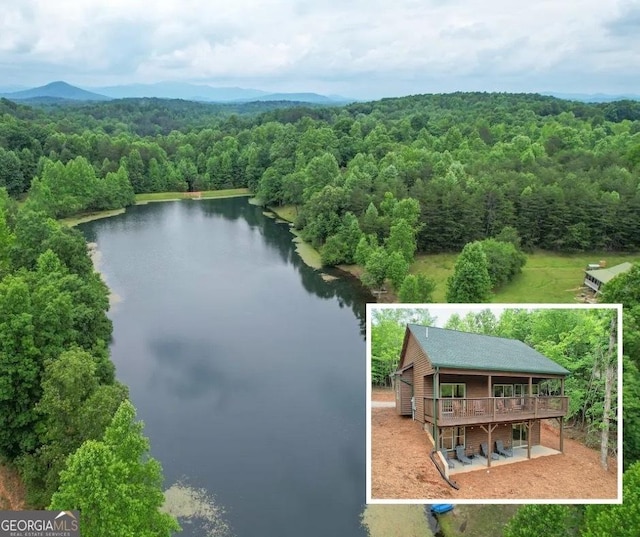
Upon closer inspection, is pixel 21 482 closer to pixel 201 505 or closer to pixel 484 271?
pixel 201 505

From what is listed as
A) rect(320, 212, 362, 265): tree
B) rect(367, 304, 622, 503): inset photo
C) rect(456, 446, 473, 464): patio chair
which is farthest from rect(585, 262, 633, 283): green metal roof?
rect(456, 446, 473, 464): patio chair

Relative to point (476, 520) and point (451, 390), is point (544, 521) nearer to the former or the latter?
point (451, 390)

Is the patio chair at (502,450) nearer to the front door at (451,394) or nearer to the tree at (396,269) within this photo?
the front door at (451,394)

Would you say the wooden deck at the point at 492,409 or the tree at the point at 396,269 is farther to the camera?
the tree at the point at 396,269

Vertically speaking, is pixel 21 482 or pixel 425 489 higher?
pixel 425 489

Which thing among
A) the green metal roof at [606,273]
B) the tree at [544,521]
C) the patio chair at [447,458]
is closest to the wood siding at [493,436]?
the patio chair at [447,458]

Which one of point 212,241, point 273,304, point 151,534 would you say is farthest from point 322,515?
point 212,241
